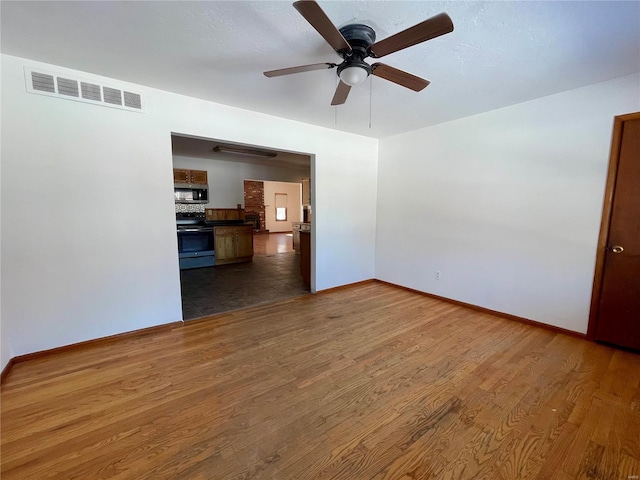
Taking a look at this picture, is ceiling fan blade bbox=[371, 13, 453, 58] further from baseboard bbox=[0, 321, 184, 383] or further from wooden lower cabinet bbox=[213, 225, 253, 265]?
wooden lower cabinet bbox=[213, 225, 253, 265]

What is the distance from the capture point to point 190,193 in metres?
6.44

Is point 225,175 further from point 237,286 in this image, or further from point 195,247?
point 237,286

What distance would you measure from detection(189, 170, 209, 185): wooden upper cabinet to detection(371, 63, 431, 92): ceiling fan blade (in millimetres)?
5604

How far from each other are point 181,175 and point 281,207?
23.1 ft

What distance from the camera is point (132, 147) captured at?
2668 millimetres

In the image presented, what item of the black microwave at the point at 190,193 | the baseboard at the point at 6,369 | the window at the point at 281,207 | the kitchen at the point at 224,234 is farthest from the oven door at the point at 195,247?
the window at the point at 281,207

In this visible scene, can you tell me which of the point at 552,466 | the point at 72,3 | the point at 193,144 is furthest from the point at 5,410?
the point at 193,144

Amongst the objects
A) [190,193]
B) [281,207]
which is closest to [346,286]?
[190,193]

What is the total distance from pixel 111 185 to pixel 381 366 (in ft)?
10.0

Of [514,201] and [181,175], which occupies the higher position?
[181,175]

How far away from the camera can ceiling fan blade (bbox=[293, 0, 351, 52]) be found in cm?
125

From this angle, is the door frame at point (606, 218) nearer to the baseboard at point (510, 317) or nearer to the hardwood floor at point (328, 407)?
the baseboard at point (510, 317)

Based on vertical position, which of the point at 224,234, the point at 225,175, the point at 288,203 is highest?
the point at 225,175

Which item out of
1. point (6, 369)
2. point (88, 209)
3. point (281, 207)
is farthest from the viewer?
point (281, 207)
